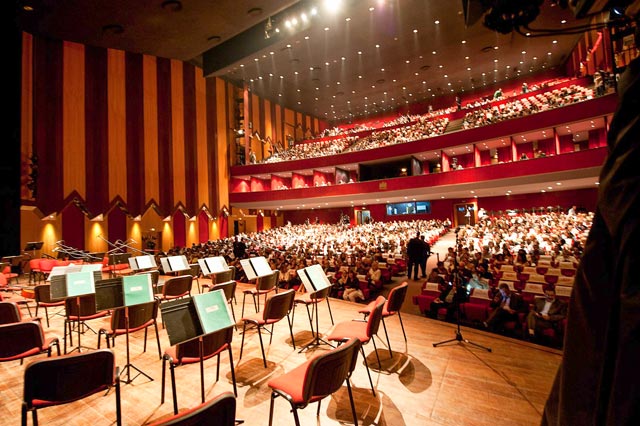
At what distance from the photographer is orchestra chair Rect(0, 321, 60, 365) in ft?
10.2

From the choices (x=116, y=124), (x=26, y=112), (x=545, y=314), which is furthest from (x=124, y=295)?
A: (x=116, y=124)

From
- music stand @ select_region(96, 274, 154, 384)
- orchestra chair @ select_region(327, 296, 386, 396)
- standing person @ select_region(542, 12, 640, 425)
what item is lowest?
orchestra chair @ select_region(327, 296, 386, 396)

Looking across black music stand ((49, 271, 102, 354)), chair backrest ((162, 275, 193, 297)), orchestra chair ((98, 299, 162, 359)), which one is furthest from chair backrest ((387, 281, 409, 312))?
black music stand ((49, 271, 102, 354))

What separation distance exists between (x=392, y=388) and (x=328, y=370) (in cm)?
149

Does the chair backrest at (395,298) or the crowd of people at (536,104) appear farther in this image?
the crowd of people at (536,104)

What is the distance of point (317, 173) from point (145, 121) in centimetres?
1216

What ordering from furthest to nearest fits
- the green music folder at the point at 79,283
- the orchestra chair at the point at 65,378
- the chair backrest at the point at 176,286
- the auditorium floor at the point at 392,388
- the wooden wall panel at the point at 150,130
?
the wooden wall panel at the point at 150,130, the chair backrest at the point at 176,286, the green music folder at the point at 79,283, the auditorium floor at the point at 392,388, the orchestra chair at the point at 65,378

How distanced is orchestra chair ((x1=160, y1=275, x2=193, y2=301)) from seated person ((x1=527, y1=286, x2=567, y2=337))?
5776mm

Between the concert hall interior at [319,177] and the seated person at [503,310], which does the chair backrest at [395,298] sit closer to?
the concert hall interior at [319,177]

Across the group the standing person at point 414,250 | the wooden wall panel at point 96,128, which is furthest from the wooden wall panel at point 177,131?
the standing person at point 414,250

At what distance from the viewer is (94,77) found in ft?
50.8

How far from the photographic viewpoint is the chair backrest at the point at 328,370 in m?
2.22

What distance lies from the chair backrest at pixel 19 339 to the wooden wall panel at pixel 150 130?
15544 mm

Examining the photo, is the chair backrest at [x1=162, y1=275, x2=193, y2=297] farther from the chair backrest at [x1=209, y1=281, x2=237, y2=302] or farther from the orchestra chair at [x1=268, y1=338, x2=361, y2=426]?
the orchestra chair at [x1=268, y1=338, x2=361, y2=426]
